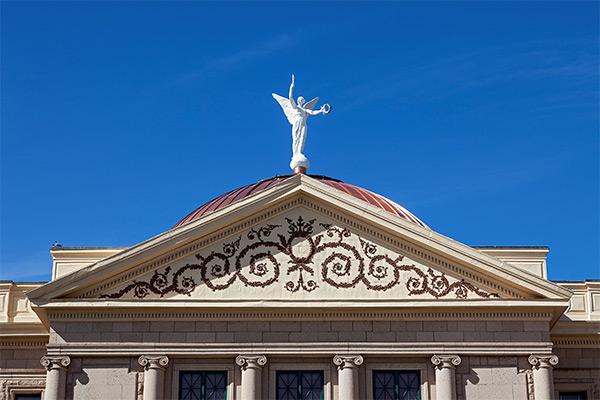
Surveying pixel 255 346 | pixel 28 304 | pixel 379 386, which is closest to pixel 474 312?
pixel 379 386

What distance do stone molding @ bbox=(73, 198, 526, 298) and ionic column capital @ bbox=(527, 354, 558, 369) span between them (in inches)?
61.6

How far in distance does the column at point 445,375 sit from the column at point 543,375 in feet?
6.25

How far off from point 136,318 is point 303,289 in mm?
4311

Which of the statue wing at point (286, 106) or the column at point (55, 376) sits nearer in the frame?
the column at point (55, 376)

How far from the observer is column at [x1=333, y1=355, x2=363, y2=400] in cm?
2852

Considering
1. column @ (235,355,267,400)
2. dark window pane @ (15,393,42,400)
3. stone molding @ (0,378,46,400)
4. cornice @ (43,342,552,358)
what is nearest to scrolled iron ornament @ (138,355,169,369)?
cornice @ (43,342,552,358)

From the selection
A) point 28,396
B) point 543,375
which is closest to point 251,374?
point 28,396

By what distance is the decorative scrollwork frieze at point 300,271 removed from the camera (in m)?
29.3

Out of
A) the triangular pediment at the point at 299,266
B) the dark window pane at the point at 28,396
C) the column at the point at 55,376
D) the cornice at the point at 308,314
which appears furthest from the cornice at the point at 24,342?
the triangular pediment at the point at 299,266

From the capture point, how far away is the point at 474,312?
29234 millimetres

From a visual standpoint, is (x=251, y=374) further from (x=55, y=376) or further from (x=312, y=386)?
(x=55, y=376)

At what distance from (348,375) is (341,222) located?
13.1 ft

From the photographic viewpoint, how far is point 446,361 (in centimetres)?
2886

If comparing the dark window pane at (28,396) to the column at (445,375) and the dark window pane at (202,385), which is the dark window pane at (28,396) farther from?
the column at (445,375)
